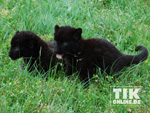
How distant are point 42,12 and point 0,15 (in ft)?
3.75

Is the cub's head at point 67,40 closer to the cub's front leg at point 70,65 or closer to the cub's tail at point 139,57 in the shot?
the cub's front leg at point 70,65

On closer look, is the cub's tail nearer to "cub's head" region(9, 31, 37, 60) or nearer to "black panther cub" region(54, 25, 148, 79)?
"black panther cub" region(54, 25, 148, 79)

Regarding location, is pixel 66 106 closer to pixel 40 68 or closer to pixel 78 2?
pixel 40 68

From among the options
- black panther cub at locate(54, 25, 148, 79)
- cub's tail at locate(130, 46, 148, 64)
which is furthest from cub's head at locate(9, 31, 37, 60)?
cub's tail at locate(130, 46, 148, 64)

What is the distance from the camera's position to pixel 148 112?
4.32 meters

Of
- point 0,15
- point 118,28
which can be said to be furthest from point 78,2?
point 0,15

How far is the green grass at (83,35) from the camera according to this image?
14.8 feet

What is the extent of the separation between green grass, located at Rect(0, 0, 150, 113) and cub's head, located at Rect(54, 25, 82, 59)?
1.67ft

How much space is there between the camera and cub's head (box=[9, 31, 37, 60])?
5.57m

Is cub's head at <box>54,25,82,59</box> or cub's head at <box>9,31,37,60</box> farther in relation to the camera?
cub's head at <box>9,31,37,60</box>

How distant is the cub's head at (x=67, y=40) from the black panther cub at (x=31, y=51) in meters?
0.39

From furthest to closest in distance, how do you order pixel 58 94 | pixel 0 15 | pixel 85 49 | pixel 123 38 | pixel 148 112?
pixel 0 15 < pixel 123 38 < pixel 85 49 < pixel 58 94 < pixel 148 112

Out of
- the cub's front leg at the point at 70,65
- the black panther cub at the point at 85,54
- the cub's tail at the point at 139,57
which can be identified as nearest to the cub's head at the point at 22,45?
the black panther cub at the point at 85,54

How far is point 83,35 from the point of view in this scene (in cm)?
677
